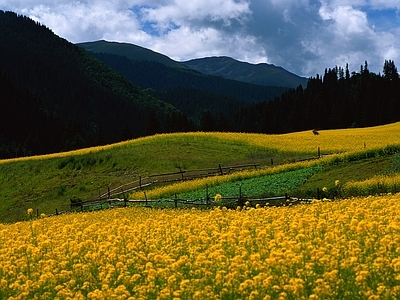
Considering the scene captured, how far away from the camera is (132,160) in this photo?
4922 centimetres

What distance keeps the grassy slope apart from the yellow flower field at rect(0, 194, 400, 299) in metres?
29.0

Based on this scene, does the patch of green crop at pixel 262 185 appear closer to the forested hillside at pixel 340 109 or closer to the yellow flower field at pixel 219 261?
the yellow flower field at pixel 219 261

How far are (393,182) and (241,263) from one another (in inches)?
667

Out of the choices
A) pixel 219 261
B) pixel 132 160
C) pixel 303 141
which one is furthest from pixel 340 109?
pixel 219 261

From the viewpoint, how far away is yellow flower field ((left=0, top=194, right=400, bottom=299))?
313 inches

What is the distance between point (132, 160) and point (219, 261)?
40.2m

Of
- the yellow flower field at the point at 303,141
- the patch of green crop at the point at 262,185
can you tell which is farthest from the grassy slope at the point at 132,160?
the patch of green crop at the point at 262,185

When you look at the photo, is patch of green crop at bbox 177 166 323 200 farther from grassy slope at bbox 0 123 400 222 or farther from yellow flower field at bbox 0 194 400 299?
yellow flower field at bbox 0 194 400 299

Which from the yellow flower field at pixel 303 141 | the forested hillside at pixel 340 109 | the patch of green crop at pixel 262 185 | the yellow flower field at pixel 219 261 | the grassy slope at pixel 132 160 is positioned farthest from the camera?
the forested hillside at pixel 340 109

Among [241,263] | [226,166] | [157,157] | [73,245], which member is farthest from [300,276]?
[157,157]

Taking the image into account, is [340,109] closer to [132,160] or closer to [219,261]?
[132,160]

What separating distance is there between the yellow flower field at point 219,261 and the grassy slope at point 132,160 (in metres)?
29.0

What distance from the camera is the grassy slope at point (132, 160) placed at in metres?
44.7

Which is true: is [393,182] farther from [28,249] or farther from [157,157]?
[157,157]
